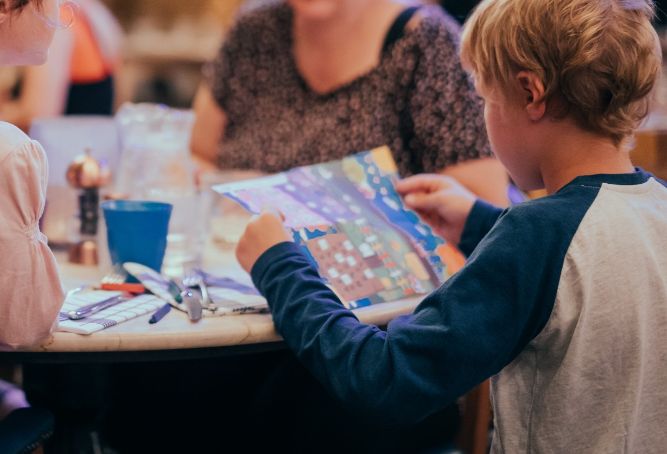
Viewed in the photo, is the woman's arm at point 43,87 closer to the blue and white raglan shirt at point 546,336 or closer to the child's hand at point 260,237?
the child's hand at point 260,237

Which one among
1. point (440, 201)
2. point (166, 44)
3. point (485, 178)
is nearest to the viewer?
point (440, 201)

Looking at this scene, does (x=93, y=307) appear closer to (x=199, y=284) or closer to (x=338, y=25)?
(x=199, y=284)

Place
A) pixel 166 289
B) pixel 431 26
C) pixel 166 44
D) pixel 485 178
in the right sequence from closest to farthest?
pixel 166 289 → pixel 485 178 → pixel 431 26 → pixel 166 44

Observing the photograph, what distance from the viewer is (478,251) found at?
100 centimetres

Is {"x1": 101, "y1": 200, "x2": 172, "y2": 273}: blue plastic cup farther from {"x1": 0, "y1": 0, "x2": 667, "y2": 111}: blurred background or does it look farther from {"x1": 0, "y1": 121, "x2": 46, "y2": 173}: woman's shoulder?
{"x1": 0, "y1": 0, "x2": 667, "y2": 111}: blurred background

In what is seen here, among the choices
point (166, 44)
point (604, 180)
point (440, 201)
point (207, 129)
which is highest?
point (604, 180)

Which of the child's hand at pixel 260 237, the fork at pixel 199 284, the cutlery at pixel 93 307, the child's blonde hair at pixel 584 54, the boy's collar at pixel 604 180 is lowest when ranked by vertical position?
the fork at pixel 199 284

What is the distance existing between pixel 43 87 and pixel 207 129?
0.59 meters

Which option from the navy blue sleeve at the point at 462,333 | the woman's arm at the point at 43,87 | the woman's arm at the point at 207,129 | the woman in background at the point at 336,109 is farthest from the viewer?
the woman's arm at the point at 43,87

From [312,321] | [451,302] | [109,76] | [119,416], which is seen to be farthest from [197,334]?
[109,76]

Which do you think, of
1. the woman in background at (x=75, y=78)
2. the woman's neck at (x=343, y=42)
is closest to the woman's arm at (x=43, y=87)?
the woman in background at (x=75, y=78)

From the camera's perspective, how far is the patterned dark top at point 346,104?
1937 mm

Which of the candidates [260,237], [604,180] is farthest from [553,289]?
[260,237]

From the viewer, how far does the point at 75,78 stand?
8.96 feet
